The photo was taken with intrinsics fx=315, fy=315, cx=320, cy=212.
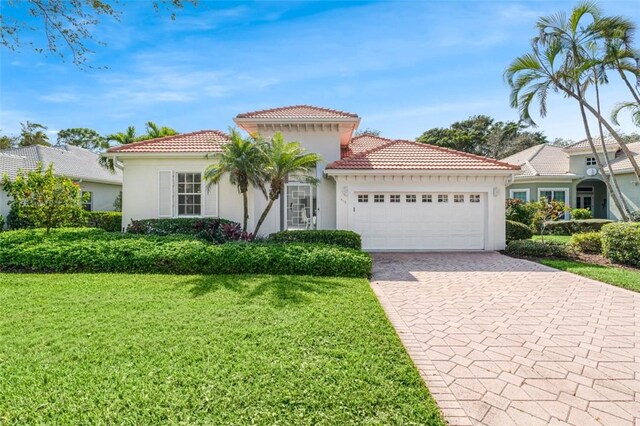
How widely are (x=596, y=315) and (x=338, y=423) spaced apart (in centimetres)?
600

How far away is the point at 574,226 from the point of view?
20.1m

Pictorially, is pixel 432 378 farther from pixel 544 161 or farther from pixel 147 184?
pixel 544 161

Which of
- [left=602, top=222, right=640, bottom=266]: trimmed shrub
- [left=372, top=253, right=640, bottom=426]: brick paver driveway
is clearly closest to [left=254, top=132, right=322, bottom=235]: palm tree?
[left=372, top=253, right=640, bottom=426]: brick paver driveway

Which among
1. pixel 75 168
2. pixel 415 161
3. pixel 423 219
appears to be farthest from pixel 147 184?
pixel 75 168

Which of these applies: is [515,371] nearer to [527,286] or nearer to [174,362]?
[174,362]

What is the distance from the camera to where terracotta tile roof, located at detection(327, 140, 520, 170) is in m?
13.3

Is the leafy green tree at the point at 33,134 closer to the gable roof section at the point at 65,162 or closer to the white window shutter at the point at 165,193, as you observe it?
the gable roof section at the point at 65,162

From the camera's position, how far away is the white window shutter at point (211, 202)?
13.9 m

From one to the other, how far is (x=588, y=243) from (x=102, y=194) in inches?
1202

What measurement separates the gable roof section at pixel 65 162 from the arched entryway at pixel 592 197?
34890 millimetres

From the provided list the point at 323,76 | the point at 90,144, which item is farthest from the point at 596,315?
the point at 90,144

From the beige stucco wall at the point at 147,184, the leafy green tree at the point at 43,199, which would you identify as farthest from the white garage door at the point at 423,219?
the leafy green tree at the point at 43,199

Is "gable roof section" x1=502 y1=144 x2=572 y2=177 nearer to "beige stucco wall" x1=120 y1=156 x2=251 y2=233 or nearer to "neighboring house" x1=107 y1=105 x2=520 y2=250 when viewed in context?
"neighboring house" x1=107 y1=105 x2=520 y2=250

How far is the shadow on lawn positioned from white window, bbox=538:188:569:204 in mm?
22805
